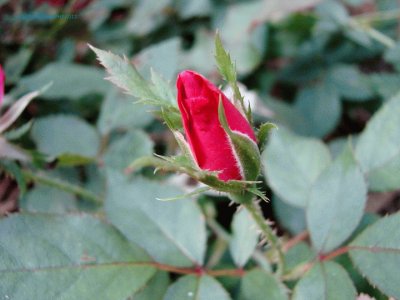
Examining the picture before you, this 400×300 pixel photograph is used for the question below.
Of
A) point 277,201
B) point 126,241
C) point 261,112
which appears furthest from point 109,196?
point 261,112

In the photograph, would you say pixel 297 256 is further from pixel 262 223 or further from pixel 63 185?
pixel 63 185

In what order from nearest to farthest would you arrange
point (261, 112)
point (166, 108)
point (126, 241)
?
point (166, 108) < point (126, 241) < point (261, 112)

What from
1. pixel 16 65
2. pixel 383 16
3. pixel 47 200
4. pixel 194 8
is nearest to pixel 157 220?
pixel 47 200

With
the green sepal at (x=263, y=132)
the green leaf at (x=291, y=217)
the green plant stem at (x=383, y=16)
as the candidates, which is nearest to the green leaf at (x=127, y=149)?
the green leaf at (x=291, y=217)

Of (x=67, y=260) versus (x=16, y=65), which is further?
(x=16, y=65)

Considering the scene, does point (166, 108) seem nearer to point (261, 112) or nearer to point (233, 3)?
point (261, 112)

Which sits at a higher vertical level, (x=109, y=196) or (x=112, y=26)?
(x=112, y=26)

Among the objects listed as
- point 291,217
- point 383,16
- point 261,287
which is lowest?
point 291,217
